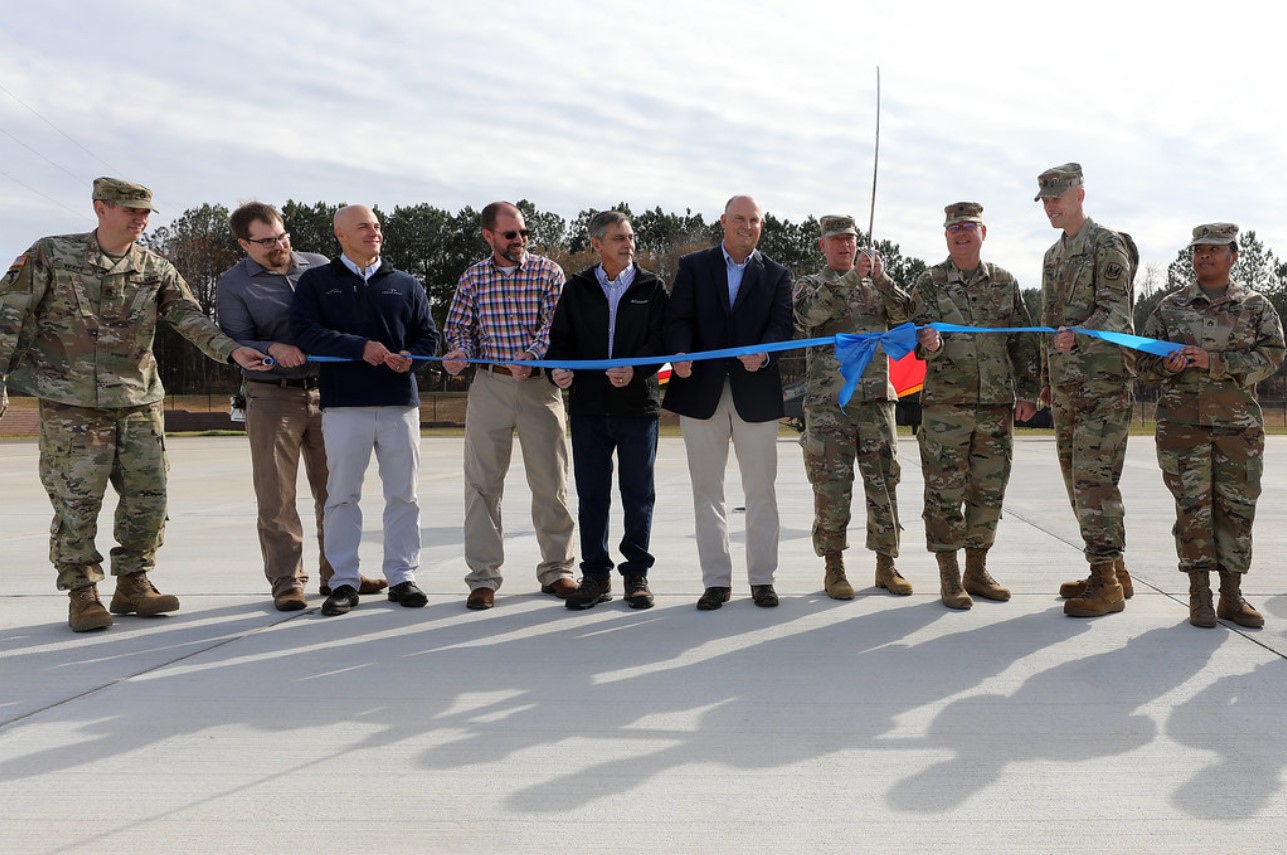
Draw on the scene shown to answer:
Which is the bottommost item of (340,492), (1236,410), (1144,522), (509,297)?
(1144,522)

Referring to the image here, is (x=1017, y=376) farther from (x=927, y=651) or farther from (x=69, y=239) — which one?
(x=69, y=239)

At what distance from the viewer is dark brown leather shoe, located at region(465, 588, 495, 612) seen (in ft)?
16.8

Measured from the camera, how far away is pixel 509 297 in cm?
546

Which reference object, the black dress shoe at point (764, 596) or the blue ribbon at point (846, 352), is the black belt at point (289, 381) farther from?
the black dress shoe at point (764, 596)

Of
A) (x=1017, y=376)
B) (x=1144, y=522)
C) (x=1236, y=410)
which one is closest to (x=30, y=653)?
(x=1017, y=376)

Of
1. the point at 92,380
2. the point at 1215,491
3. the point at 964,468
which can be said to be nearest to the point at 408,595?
the point at 92,380

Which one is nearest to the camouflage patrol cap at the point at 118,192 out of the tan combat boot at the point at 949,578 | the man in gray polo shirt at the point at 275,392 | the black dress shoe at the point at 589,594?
the man in gray polo shirt at the point at 275,392

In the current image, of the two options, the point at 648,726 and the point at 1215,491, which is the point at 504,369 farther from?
the point at 1215,491

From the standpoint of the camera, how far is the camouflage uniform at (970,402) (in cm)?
516

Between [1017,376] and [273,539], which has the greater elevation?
[1017,376]

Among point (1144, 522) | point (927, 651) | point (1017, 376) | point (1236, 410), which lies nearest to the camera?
point (927, 651)

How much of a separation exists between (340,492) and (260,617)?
726 mm

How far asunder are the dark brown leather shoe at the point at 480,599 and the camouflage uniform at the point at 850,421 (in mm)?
1760

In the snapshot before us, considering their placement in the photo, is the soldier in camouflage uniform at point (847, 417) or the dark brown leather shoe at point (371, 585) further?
the dark brown leather shoe at point (371, 585)
